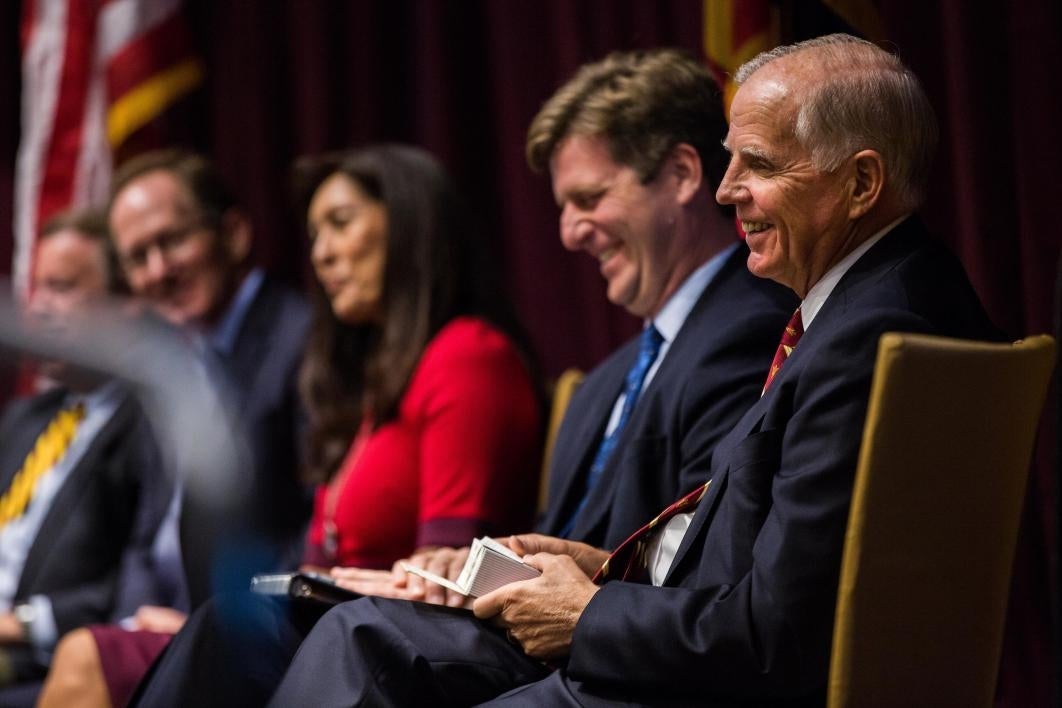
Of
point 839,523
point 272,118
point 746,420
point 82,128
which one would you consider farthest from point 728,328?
point 82,128

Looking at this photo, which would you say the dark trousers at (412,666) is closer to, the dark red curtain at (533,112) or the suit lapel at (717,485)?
the suit lapel at (717,485)

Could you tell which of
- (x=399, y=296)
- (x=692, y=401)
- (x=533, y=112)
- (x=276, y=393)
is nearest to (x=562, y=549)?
(x=692, y=401)

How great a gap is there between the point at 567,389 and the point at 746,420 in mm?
995

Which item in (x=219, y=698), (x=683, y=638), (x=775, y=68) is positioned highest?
(x=775, y=68)

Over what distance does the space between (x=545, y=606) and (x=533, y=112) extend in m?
1.89

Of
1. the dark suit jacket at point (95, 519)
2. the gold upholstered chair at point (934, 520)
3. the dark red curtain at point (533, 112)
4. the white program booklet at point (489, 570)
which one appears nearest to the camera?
the gold upholstered chair at point (934, 520)

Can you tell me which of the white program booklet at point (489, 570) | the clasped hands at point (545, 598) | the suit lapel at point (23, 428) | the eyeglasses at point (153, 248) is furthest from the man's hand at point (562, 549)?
the eyeglasses at point (153, 248)

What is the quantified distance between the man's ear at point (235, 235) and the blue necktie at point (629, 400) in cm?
172

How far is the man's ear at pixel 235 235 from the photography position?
3693 mm

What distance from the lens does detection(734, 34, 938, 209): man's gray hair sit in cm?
164

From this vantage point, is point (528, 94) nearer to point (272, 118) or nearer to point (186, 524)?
point (272, 118)

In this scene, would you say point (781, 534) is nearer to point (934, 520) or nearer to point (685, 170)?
point (934, 520)

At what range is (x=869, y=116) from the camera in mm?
1637

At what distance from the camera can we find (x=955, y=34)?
2.46m
